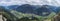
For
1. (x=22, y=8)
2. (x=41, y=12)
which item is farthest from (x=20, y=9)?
(x=41, y=12)

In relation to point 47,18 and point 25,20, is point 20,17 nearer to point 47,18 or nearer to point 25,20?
point 25,20

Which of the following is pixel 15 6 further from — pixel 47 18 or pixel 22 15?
pixel 47 18

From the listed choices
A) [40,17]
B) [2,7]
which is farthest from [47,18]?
[2,7]

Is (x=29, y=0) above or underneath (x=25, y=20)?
above

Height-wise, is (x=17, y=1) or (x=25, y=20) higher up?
(x=17, y=1)

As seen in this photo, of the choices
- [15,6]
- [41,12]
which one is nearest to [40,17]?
[41,12]

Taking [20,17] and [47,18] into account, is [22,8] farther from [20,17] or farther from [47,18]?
[47,18]

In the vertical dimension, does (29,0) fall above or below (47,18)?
above
